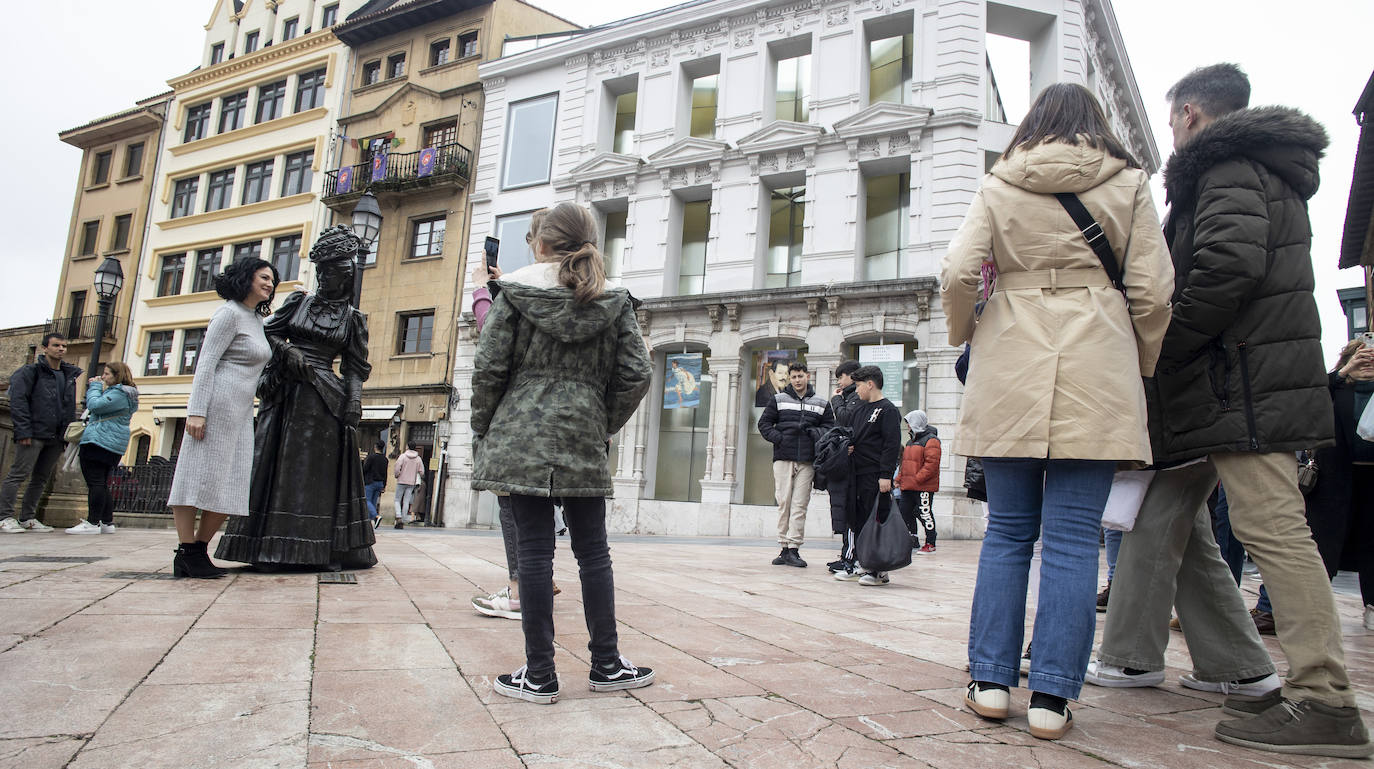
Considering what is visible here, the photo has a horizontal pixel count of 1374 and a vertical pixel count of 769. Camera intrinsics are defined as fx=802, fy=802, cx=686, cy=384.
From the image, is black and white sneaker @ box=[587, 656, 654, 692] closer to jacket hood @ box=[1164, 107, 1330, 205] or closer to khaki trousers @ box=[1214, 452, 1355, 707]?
khaki trousers @ box=[1214, 452, 1355, 707]

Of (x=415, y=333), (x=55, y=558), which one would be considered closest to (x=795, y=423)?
(x=55, y=558)

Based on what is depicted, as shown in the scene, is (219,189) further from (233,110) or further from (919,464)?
(919,464)

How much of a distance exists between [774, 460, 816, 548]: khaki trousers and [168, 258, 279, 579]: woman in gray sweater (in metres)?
4.59

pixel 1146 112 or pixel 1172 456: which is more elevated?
pixel 1146 112

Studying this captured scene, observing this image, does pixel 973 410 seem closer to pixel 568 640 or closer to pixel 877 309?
pixel 568 640

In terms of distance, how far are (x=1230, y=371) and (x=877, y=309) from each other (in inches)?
579

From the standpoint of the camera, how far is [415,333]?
24656 millimetres

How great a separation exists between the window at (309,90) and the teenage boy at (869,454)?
28135 mm

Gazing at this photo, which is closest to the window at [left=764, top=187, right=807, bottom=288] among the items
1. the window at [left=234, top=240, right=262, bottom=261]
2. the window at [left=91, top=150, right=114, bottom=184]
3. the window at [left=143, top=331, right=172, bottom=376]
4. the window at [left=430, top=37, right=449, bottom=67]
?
the window at [left=430, top=37, right=449, bottom=67]

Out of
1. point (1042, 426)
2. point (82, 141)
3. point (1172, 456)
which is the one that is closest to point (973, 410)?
point (1042, 426)

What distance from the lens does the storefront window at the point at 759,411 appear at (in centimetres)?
1806

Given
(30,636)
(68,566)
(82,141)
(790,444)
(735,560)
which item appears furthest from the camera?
(82,141)

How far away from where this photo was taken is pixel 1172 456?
8.82 ft

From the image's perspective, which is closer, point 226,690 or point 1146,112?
point 226,690
